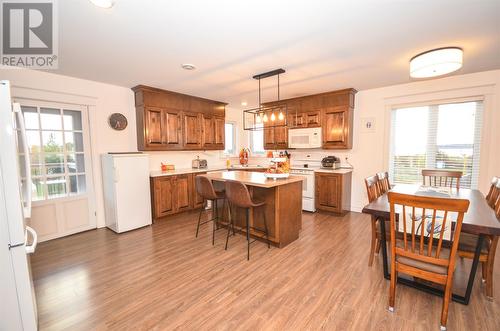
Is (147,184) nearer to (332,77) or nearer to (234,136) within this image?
(234,136)

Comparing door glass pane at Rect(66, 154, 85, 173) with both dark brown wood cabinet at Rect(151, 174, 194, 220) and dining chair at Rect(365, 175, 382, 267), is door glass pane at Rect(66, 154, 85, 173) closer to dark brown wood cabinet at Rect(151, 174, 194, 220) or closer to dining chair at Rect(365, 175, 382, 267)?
dark brown wood cabinet at Rect(151, 174, 194, 220)

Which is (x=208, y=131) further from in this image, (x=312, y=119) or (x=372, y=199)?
(x=372, y=199)

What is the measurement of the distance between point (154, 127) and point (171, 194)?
1.30 meters

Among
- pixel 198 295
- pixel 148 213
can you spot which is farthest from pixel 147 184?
pixel 198 295

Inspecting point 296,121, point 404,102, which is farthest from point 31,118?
point 404,102

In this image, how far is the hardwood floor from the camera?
1.71 meters

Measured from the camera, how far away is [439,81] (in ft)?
12.0

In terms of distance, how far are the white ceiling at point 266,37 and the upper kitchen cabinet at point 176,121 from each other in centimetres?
62

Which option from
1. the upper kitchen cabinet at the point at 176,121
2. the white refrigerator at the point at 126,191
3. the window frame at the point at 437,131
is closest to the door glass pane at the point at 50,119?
the white refrigerator at the point at 126,191

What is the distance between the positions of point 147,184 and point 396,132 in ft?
15.6

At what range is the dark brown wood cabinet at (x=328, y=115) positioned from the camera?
433 cm

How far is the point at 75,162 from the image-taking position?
3559 millimetres

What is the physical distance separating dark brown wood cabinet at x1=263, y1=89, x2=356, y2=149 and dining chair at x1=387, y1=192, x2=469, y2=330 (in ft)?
9.06

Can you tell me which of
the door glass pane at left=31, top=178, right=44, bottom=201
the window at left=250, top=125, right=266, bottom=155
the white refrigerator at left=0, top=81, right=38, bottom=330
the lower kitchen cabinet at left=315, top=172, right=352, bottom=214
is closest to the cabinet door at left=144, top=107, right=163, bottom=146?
the door glass pane at left=31, top=178, right=44, bottom=201
